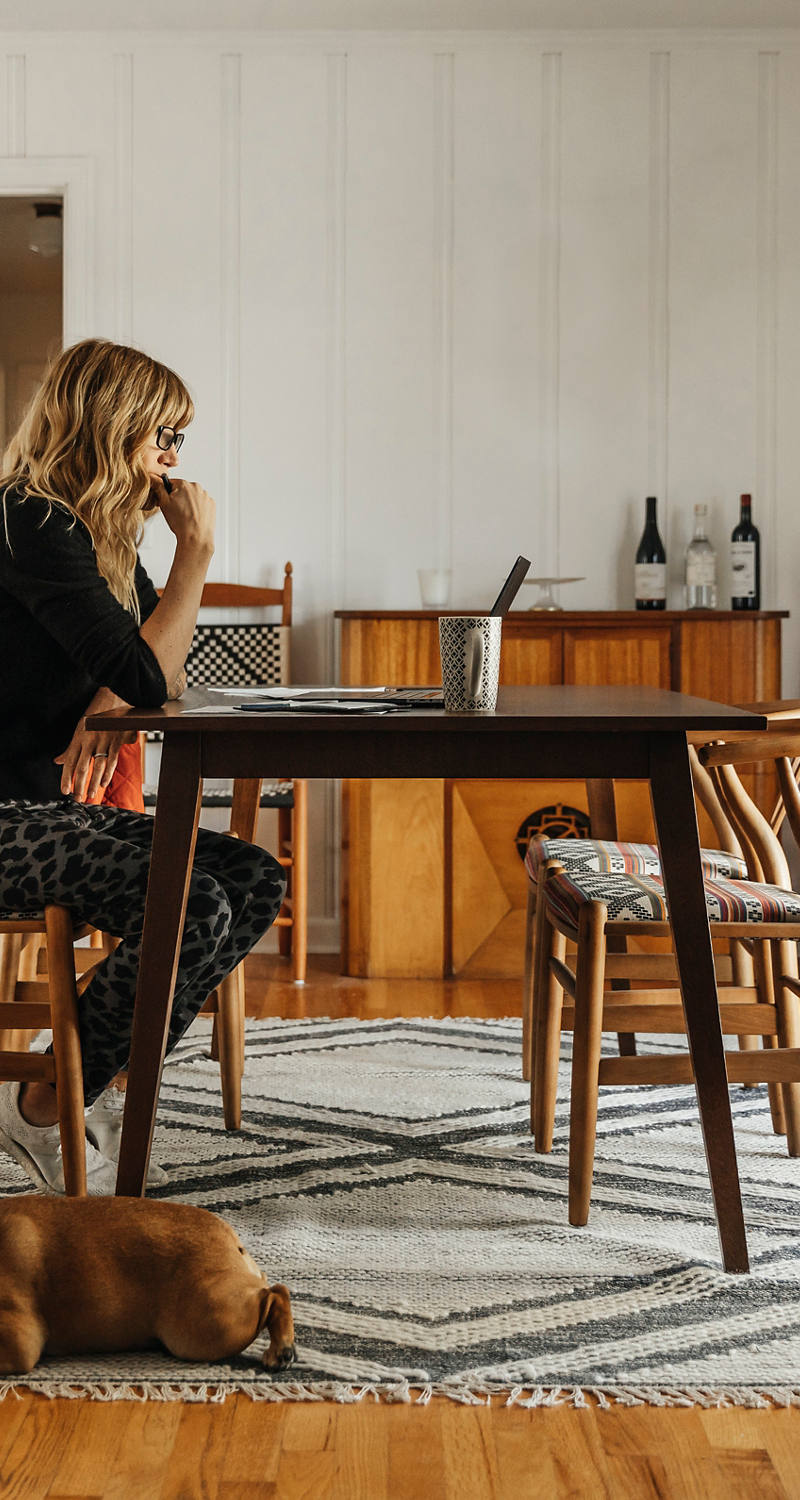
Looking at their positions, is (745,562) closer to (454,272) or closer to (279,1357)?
(454,272)

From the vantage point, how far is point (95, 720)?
147cm

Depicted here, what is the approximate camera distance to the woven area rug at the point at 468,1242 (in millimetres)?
1346

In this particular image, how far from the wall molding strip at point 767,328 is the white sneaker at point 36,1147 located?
276 cm

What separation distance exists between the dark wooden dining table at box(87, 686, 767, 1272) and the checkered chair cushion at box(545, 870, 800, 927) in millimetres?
252

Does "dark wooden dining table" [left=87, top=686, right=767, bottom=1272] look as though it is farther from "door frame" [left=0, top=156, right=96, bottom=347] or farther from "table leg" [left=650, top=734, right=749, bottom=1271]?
"door frame" [left=0, top=156, right=96, bottom=347]

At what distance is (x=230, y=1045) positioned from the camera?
2.12 meters

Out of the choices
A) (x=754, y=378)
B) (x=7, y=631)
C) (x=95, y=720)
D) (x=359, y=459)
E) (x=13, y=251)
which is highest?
(x=13, y=251)

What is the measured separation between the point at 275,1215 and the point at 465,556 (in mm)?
2450

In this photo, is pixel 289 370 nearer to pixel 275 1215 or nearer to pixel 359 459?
pixel 359 459

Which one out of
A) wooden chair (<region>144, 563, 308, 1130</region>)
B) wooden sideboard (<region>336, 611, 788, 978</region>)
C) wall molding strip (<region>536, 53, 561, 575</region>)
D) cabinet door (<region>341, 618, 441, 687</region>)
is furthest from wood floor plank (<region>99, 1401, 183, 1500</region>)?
wall molding strip (<region>536, 53, 561, 575</region>)

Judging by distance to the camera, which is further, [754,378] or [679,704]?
[754,378]

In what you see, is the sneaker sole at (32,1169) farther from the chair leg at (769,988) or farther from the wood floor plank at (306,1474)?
the chair leg at (769,988)

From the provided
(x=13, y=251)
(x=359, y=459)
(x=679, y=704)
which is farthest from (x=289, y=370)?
(x=679, y=704)

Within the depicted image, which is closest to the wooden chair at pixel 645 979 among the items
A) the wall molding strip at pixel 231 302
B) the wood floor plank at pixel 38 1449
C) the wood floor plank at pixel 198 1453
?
the wood floor plank at pixel 198 1453
